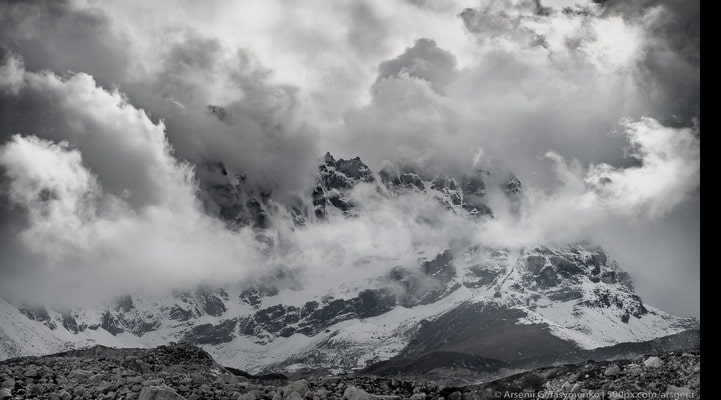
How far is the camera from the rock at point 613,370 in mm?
31283

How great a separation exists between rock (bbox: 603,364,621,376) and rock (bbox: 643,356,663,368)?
4.19ft

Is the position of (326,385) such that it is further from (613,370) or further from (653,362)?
(653,362)

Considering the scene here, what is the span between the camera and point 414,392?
32281 mm

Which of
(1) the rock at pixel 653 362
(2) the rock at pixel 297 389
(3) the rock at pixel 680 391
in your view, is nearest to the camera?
(3) the rock at pixel 680 391

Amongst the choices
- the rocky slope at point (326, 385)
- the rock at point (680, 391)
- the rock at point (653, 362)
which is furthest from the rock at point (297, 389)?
the rock at point (653, 362)

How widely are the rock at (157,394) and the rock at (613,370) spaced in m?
20.2

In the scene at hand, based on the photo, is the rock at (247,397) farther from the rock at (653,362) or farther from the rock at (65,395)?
the rock at (653,362)

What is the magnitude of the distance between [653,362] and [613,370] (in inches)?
74.2

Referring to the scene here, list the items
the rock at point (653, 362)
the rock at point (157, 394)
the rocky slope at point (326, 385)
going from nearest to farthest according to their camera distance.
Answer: the rock at point (157, 394)
the rocky slope at point (326, 385)
the rock at point (653, 362)

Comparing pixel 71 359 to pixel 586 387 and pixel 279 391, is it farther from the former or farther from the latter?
pixel 586 387

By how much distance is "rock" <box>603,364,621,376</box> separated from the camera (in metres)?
31.3

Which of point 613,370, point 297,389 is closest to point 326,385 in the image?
point 297,389

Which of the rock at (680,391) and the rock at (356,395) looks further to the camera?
the rock at (356,395)
